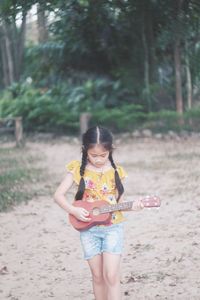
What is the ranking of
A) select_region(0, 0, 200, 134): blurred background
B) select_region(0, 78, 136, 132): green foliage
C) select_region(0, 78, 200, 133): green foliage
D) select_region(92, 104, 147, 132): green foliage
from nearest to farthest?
select_region(0, 0, 200, 134): blurred background
select_region(0, 78, 200, 133): green foliage
select_region(92, 104, 147, 132): green foliage
select_region(0, 78, 136, 132): green foliage

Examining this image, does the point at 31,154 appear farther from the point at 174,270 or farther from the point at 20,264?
the point at 174,270

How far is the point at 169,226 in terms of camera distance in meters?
6.39

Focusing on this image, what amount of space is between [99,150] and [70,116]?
12.3 metres

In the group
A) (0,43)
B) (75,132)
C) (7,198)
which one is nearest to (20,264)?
(7,198)

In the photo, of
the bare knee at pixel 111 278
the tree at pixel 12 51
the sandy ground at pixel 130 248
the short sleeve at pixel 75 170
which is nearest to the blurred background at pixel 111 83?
the tree at pixel 12 51

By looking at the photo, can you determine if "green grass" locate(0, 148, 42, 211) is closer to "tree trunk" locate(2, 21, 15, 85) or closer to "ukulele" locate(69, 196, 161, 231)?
"ukulele" locate(69, 196, 161, 231)

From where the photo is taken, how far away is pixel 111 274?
343cm

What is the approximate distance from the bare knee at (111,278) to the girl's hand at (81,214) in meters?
0.34

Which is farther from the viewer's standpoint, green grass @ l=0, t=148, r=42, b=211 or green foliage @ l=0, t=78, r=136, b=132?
green foliage @ l=0, t=78, r=136, b=132

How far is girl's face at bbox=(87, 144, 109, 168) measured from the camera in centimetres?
347

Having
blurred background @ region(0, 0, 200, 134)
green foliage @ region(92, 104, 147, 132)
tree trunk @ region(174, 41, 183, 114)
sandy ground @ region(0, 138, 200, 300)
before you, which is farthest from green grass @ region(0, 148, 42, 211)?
tree trunk @ region(174, 41, 183, 114)

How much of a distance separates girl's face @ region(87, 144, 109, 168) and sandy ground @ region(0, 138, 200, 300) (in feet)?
4.17

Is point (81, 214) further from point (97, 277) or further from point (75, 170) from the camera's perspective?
point (97, 277)

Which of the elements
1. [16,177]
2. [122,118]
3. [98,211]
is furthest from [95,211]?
[122,118]
